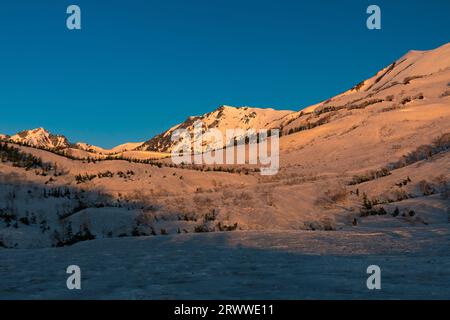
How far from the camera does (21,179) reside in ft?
59.0

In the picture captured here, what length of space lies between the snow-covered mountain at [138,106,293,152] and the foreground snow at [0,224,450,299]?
9189 centimetres

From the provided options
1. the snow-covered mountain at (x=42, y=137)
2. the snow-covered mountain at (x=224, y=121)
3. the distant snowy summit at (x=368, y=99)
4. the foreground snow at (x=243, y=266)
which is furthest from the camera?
the snow-covered mountain at (x=42, y=137)

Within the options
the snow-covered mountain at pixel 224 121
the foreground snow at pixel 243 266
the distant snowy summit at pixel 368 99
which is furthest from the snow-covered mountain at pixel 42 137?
the foreground snow at pixel 243 266

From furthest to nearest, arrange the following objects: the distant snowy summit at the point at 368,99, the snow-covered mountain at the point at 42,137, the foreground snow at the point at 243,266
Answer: the snow-covered mountain at the point at 42,137
the distant snowy summit at the point at 368,99
the foreground snow at the point at 243,266

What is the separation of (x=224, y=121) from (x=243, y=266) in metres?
112

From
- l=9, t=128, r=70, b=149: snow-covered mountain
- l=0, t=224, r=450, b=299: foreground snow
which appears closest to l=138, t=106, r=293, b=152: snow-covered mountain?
l=9, t=128, r=70, b=149: snow-covered mountain

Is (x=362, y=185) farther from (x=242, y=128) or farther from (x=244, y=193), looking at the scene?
(x=242, y=128)

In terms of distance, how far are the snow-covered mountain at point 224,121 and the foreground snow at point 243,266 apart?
301ft

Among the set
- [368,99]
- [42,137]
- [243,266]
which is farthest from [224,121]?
[243,266]

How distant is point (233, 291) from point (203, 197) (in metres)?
12.0

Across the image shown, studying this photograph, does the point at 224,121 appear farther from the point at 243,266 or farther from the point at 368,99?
the point at 243,266

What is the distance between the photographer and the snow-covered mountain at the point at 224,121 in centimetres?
10406

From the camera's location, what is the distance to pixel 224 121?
117125 millimetres

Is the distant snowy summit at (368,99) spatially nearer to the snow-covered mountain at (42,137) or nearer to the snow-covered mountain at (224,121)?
the snow-covered mountain at (224,121)
